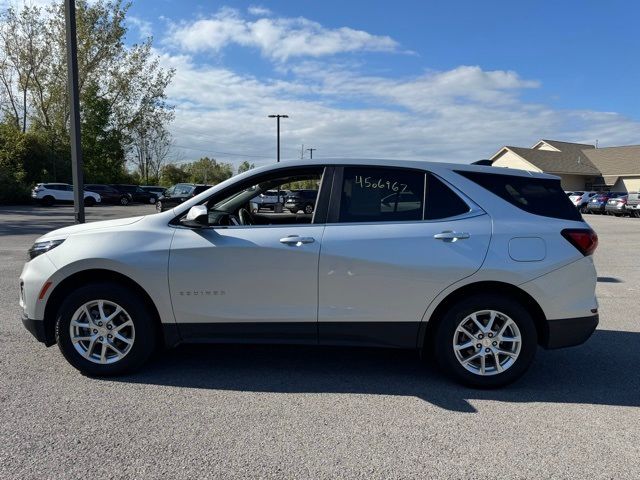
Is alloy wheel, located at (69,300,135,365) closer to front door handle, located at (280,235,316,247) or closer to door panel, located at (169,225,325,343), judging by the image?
door panel, located at (169,225,325,343)

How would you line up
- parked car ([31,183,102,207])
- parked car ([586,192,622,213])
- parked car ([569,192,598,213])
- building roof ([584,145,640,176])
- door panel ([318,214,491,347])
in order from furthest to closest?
1. building roof ([584,145,640,176])
2. parked car ([569,192,598,213])
3. parked car ([586,192,622,213])
4. parked car ([31,183,102,207])
5. door panel ([318,214,491,347])

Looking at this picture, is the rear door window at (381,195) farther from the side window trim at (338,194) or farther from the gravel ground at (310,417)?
the gravel ground at (310,417)

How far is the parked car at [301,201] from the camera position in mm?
4168

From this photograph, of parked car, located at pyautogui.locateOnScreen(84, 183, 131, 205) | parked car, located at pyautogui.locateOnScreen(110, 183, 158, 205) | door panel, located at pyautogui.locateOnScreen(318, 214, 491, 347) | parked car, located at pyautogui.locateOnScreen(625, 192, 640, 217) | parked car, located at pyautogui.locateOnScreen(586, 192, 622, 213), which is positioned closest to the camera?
door panel, located at pyautogui.locateOnScreen(318, 214, 491, 347)

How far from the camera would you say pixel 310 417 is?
343 centimetres

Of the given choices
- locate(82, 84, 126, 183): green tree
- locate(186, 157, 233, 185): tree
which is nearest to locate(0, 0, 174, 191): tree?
locate(82, 84, 126, 183): green tree

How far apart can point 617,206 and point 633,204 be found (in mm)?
1144

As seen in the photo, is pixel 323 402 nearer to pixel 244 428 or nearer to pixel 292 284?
pixel 244 428

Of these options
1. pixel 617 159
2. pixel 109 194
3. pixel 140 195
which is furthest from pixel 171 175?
pixel 617 159

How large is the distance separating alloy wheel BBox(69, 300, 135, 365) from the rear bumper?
333 centimetres

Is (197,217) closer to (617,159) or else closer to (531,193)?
(531,193)

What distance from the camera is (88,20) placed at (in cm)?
4238

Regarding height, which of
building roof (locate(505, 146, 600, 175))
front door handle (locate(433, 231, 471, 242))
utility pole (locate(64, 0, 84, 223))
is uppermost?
building roof (locate(505, 146, 600, 175))

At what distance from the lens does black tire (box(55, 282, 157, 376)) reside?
13.0 feet
